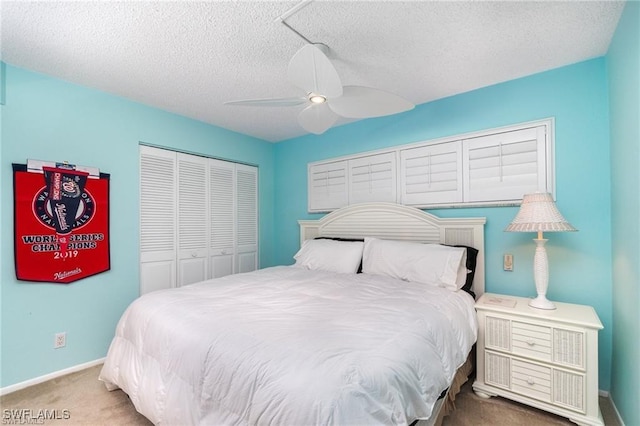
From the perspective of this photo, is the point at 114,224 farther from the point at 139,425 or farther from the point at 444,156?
the point at 444,156

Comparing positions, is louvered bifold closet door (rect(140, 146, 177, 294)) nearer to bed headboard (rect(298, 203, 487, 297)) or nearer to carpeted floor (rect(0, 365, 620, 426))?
carpeted floor (rect(0, 365, 620, 426))

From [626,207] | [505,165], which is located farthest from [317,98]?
[626,207]

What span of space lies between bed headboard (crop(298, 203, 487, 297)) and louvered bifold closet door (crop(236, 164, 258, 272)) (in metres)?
0.73

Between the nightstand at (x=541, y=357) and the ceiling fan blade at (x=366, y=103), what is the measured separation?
60.0 inches

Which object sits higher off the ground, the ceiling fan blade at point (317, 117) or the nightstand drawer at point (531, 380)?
the ceiling fan blade at point (317, 117)

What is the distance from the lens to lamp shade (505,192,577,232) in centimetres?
188

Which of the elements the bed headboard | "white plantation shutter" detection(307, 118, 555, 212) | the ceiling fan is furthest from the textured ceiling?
the bed headboard

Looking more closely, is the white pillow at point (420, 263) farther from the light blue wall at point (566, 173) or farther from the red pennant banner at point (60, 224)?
the red pennant banner at point (60, 224)

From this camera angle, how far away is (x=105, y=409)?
1.86m

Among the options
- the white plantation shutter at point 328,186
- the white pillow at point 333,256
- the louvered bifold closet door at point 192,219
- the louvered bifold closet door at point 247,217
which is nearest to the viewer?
the white pillow at point 333,256

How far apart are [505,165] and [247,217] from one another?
3.03 meters

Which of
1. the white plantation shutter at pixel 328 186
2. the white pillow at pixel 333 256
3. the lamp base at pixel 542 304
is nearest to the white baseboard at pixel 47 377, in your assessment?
the white pillow at pixel 333 256

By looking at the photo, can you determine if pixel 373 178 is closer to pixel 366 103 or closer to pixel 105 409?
pixel 366 103

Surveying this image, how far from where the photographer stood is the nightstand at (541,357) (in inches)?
66.2
